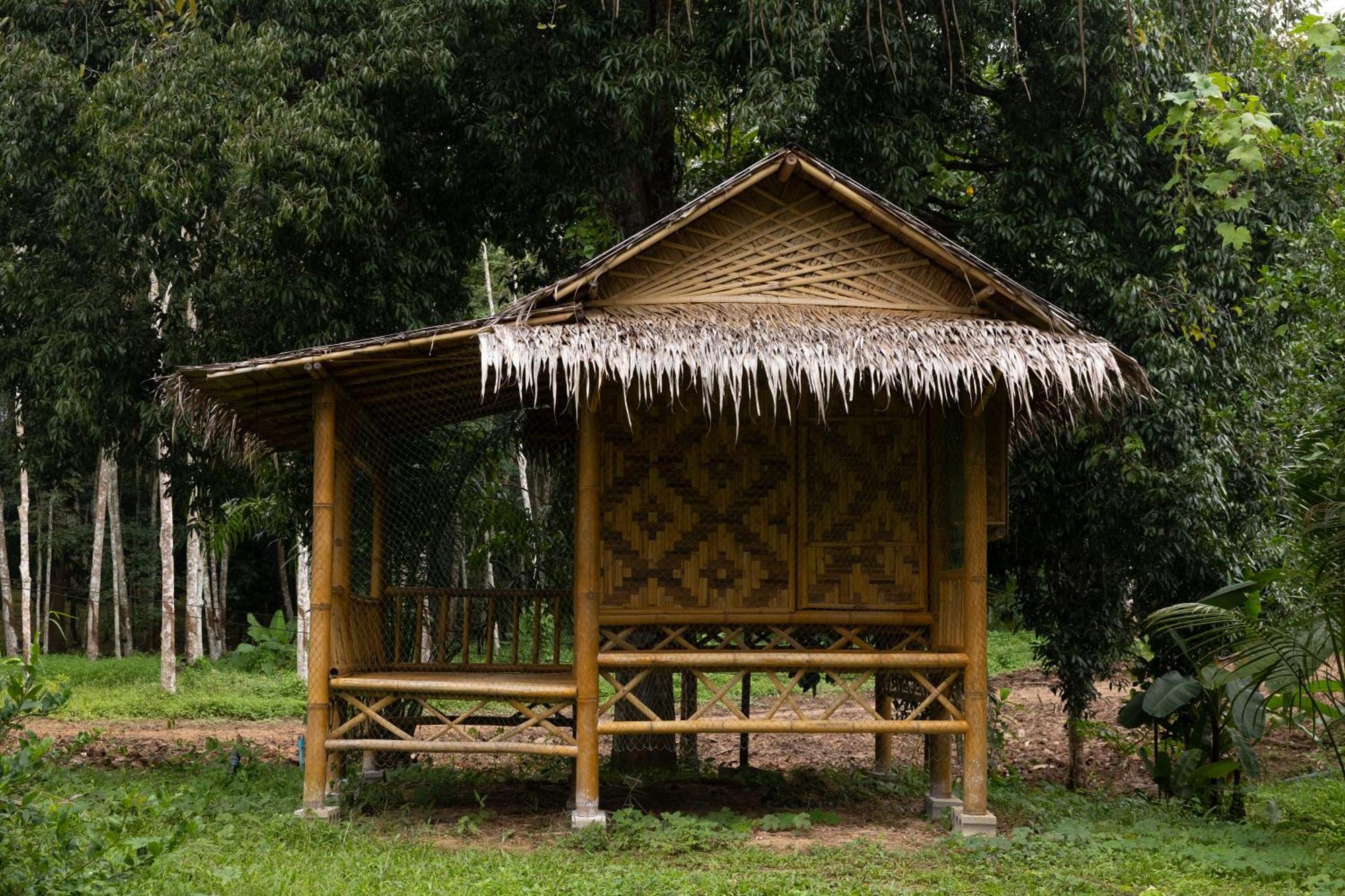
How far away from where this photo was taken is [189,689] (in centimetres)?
1708

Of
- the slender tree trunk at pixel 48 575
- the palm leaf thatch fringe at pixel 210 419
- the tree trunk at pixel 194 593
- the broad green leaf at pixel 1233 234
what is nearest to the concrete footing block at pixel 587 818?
the palm leaf thatch fringe at pixel 210 419

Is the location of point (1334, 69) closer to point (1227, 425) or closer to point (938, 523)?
point (938, 523)

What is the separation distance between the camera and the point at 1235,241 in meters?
4.83

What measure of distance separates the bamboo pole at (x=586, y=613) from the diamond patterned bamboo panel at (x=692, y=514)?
387mm

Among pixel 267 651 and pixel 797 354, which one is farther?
pixel 267 651

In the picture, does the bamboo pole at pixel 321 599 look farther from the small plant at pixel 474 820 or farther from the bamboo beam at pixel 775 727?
the bamboo beam at pixel 775 727

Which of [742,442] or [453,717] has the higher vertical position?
[742,442]

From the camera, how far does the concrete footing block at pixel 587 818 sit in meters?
7.16

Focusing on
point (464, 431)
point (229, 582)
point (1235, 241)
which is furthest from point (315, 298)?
point (229, 582)

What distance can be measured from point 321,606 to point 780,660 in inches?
104

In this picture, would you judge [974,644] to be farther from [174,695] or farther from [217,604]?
[217,604]

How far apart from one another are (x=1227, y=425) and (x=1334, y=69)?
17.7 feet

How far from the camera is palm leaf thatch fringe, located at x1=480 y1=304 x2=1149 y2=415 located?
702 centimetres

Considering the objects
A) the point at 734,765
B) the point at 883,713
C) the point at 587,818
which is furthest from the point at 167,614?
the point at 587,818
